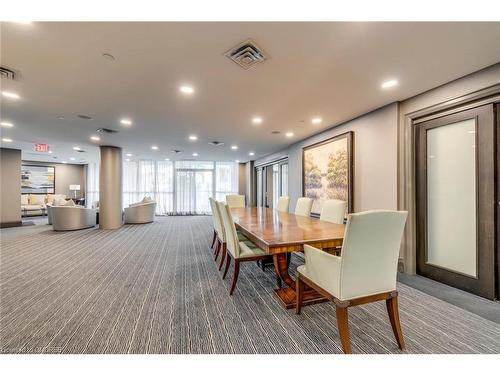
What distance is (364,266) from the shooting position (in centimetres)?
146

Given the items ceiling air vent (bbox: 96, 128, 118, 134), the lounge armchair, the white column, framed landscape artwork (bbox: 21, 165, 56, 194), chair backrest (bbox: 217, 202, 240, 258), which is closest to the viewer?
chair backrest (bbox: 217, 202, 240, 258)

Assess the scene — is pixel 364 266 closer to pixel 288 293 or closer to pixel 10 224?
pixel 288 293

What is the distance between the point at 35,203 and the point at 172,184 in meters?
5.74

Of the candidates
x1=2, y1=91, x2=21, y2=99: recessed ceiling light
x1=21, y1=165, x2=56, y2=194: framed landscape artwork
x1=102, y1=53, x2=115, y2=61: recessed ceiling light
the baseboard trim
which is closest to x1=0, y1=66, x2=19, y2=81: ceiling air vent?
x1=2, y1=91, x2=21, y2=99: recessed ceiling light

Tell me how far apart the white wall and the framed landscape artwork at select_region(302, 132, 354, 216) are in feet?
0.40

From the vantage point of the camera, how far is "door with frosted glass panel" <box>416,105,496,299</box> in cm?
229

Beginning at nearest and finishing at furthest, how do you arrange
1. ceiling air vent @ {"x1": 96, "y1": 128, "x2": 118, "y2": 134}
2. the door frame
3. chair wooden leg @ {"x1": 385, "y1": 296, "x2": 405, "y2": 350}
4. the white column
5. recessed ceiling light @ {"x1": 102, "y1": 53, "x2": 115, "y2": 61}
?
chair wooden leg @ {"x1": 385, "y1": 296, "x2": 405, "y2": 350} < recessed ceiling light @ {"x1": 102, "y1": 53, "x2": 115, "y2": 61} < the door frame < ceiling air vent @ {"x1": 96, "y1": 128, "x2": 118, "y2": 134} < the white column

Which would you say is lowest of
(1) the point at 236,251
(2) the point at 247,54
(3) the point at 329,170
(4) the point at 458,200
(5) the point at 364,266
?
(1) the point at 236,251

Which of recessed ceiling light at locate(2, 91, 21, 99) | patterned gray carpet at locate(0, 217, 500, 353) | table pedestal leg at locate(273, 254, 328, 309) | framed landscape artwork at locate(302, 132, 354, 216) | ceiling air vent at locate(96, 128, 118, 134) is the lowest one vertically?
patterned gray carpet at locate(0, 217, 500, 353)

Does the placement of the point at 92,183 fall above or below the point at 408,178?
above

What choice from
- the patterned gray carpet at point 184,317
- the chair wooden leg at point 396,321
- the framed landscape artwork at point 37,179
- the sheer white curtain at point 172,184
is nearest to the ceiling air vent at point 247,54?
the chair wooden leg at point 396,321

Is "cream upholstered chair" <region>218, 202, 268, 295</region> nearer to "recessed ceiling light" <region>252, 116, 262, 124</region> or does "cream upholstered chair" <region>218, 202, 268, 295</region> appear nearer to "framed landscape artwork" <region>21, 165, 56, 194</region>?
"recessed ceiling light" <region>252, 116, 262, 124</region>

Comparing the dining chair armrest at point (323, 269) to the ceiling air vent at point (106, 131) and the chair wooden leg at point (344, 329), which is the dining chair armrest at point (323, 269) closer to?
the chair wooden leg at point (344, 329)

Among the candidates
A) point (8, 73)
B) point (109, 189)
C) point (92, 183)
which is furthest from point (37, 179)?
point (8, 73)
